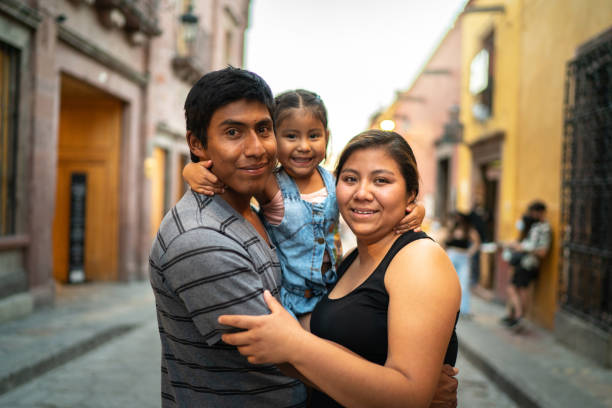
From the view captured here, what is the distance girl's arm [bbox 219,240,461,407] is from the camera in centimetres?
144

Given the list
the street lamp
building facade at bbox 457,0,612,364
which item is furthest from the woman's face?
the street lamp

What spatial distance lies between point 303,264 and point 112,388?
11.6ft

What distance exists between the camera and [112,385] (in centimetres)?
512

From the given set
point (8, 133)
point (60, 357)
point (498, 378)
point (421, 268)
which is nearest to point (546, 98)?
point (498, 378)

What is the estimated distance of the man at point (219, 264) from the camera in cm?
147

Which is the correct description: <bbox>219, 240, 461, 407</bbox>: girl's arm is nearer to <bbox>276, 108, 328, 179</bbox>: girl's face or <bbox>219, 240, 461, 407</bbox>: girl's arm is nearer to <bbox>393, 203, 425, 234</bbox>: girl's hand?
<bbox>393, 203, 425, 234</bbox>: girl's hand

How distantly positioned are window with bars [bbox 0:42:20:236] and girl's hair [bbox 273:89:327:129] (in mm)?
6298

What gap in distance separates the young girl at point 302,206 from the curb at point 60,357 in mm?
3714

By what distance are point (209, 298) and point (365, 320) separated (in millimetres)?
500

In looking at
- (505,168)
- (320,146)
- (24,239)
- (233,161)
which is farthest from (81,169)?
(233,161)

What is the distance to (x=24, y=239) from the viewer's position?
7863 millimetres

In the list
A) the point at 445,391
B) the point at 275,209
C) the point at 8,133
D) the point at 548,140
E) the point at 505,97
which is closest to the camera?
the point at 445,391

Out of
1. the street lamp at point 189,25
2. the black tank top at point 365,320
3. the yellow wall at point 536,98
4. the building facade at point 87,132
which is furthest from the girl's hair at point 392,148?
the street lamp at point 189,25

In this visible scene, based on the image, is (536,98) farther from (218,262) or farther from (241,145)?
(218,262)
